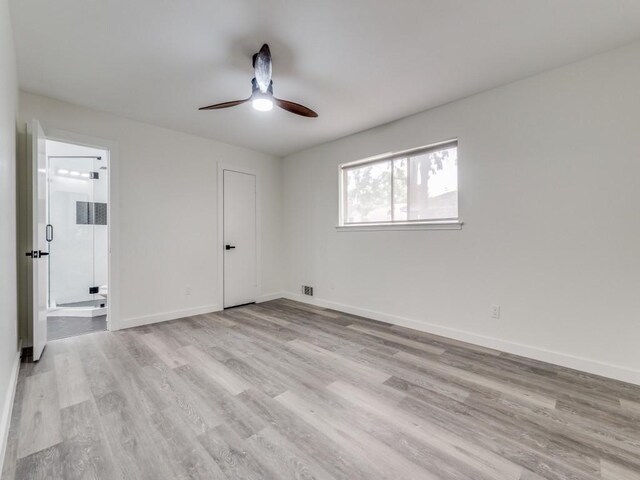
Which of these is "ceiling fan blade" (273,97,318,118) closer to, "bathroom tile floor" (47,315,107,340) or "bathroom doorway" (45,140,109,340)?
"bathroom tile floor" (47,315,107,340)

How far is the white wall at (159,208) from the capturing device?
Result: 3283 millimetres

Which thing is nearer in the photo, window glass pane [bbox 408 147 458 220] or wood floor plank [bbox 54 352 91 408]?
wood floor plank [bbox 54 352 91 408]

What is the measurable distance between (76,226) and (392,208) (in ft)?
17.2

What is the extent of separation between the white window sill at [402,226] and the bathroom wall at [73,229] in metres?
3.96

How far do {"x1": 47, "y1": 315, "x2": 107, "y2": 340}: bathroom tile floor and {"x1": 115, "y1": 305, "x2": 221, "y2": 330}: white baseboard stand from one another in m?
0.26

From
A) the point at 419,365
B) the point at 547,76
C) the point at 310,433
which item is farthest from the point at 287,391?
the point at 547,76

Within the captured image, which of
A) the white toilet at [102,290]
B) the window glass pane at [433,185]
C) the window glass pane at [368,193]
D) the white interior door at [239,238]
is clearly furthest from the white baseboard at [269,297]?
the window glass pane at [433,185]

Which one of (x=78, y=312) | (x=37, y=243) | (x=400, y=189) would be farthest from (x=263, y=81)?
(x=78, y=312)

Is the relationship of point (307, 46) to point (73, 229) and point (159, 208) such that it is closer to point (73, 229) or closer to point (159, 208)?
point (159, 208)

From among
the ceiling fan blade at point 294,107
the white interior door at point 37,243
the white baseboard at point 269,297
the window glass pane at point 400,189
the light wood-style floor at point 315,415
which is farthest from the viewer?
the white baseboard at point 269,297

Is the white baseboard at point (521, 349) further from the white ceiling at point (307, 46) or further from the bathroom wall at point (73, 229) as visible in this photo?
the bathroom wall at point (73, 229)

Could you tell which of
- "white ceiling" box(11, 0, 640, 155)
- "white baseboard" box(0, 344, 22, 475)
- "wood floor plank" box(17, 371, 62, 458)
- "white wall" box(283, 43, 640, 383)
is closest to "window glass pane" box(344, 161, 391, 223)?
"white wall" box(283, 43, 640, 383)

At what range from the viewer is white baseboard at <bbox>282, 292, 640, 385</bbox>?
2.18 metres

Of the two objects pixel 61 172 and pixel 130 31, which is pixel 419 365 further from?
pixel 61 172
